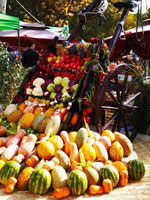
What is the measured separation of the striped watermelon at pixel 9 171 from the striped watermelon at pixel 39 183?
277mm

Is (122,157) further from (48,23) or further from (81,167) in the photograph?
(48,23)

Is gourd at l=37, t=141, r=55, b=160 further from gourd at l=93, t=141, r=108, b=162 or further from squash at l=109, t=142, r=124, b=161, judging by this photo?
squash at l=109, t=142, r=124, b=161

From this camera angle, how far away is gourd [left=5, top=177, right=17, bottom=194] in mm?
3332

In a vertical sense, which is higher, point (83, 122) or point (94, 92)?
point (94, 92)

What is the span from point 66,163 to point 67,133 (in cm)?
70

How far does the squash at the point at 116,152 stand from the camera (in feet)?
13.2

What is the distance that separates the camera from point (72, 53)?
17.5ft

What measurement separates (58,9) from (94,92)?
52.1ft

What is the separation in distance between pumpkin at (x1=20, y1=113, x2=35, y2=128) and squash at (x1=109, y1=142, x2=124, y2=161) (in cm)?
142

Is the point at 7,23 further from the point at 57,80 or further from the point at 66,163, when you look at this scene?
the point at 66,163

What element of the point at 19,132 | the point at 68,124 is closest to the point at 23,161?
the point at 19,132

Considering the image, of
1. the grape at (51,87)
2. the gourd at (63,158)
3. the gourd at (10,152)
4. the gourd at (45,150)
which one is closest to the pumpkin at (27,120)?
the grape at (51,87)

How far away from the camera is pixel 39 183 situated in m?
3.31

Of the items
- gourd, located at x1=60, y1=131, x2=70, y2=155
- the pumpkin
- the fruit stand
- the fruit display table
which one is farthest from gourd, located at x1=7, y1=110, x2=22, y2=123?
the fruit display table
